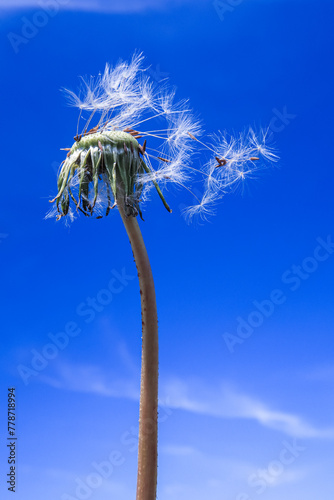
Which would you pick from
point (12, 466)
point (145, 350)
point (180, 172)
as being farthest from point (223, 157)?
point (12, 466)

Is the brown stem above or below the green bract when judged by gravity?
below

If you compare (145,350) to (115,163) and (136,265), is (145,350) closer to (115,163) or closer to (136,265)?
(136,265)

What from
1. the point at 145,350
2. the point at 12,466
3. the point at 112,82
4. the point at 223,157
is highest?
the point at 112,82

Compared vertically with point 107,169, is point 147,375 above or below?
below

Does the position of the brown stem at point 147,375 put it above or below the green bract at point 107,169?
below
